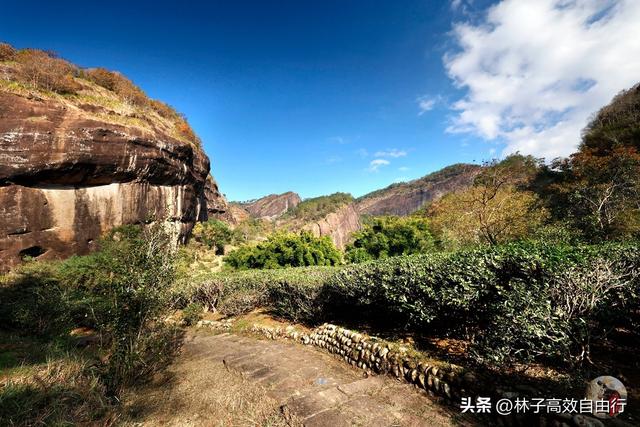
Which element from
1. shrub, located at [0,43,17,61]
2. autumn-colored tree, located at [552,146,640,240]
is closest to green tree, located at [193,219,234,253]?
shrub, located at [0,43,17,61]

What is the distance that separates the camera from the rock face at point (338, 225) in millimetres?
70000

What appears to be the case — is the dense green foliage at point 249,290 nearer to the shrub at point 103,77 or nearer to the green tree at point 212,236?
the green tree at point 212,236

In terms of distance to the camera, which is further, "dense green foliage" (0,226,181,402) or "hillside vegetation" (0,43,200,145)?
"hillside vegetation" (0,43,200,145)

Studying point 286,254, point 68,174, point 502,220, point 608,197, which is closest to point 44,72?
point 68,174

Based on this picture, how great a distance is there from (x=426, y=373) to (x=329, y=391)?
2.11m

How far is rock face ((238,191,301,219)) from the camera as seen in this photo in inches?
5546

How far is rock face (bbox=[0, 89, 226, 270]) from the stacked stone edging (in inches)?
607

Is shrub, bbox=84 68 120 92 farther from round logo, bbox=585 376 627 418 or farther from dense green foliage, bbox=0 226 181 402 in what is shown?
round logo, bbox=585 376 627 418

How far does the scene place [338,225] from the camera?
257 ft

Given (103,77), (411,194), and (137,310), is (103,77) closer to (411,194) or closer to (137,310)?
(137,310)

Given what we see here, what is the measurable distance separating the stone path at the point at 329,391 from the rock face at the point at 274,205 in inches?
5110

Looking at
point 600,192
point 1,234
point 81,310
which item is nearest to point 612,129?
point 600,192

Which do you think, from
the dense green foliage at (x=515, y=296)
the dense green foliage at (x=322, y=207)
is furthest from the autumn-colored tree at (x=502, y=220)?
the dense green foliage at (x=322, y=207)

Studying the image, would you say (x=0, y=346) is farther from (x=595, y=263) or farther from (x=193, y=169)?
(x=193, y=169)
